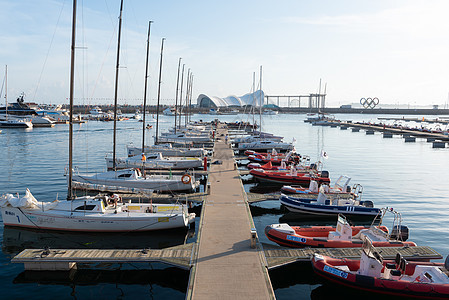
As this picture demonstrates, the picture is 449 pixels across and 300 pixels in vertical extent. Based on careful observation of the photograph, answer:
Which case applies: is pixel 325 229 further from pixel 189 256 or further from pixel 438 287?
pixel 189 256

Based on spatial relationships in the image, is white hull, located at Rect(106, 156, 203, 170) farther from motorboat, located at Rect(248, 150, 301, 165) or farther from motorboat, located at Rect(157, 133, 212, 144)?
motorboat, located at Rect(157, 133, 212, 144)

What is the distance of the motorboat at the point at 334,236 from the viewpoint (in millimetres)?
16828

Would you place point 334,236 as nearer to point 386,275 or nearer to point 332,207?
point 386,275

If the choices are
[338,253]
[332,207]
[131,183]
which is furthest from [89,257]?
[332,207]

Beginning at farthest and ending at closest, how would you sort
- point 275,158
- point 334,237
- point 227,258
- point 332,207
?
point 275,158, point 332,207, point 334,237, point 227,258

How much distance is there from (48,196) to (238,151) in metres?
32.6

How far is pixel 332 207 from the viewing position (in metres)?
23.1

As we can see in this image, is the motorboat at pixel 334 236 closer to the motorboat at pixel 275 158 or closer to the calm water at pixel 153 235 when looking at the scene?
the calm water at pixel 153 235

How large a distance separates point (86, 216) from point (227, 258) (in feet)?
30.1

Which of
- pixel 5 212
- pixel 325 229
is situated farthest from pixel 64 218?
pixel 325 229

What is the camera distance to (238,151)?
5638 cm

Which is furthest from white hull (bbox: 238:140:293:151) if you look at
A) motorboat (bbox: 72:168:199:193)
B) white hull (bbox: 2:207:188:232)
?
white hull (bbox: 2:207:188:232)

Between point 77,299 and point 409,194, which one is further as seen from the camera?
point 409,194

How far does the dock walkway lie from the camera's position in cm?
1209
